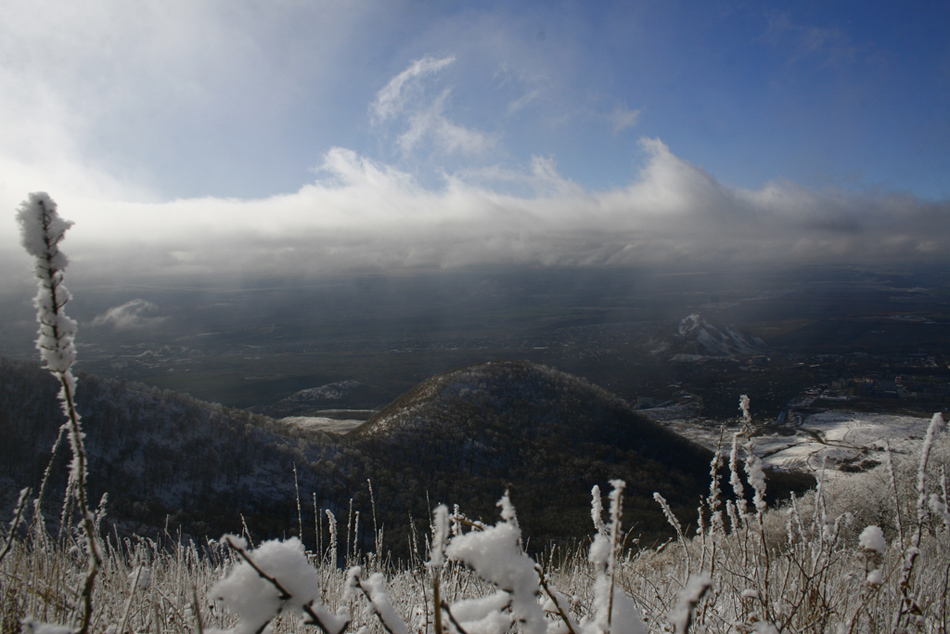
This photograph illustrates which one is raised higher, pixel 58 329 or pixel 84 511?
pixel 58 329

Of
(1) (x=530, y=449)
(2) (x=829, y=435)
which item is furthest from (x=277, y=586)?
(2) (x=829, y=435)

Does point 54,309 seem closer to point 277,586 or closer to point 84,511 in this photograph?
point 84,511

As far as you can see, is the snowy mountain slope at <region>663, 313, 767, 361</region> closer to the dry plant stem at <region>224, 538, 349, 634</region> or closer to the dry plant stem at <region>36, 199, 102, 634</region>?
the dry plant stem at <region>224, 538, 349, 634</region>

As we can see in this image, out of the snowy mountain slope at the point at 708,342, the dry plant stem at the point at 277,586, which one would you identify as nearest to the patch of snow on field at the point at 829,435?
the dry plant stem at the point at 277,586

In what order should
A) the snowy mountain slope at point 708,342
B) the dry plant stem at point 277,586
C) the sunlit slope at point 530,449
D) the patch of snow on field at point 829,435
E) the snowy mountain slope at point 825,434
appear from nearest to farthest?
the dry plant stem at point 277,586 → the sunlit slope at point 530,449 → the snowy mountain slope at point 825,434 → the patch of snow on field at point 829,435 → the snowy mountain slope at point 708,342

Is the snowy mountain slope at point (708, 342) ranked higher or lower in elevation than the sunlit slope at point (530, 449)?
lower

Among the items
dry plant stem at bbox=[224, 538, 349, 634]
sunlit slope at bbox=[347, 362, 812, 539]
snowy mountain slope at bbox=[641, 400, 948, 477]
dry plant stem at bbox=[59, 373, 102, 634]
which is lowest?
snowy mountain slope at bbox=[641, 400, 948, 477]

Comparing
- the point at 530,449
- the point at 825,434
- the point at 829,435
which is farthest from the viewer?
the point at 825,434

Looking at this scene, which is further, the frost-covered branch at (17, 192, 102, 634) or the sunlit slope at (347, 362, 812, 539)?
the sunlit slope at (347, 362, 812, 539)

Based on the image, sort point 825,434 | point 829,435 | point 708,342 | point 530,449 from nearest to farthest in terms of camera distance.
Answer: point 530,449 < point 829,435 < point 825,434 < point 708,342

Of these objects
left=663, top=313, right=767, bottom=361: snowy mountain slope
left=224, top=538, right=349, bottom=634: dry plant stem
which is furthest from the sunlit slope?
left=663, top=313, right=767, bottom=361: snowy mountain slope

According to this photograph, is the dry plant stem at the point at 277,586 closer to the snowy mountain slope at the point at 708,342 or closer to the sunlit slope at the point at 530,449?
the sunlit slope at the point at 530,449

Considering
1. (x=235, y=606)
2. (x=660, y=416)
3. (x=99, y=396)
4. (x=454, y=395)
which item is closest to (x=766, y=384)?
(x=660, y=416)

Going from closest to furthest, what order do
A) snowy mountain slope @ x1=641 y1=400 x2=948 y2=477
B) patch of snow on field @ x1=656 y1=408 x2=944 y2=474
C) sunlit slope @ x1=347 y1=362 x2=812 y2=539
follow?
1. sunlit slope @ x1=347 y1=362 x2=812 y2=539
2. snowy mountain slope @ x1=641 y1=400 x2=948 y2=477
3. patch of snow on field @ x1=656 y1=408 x2=944 y2=474
